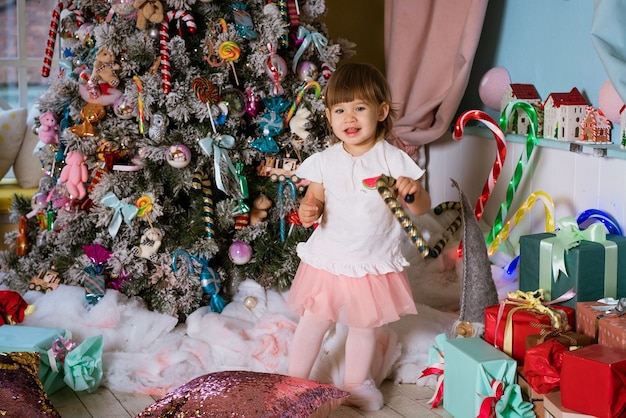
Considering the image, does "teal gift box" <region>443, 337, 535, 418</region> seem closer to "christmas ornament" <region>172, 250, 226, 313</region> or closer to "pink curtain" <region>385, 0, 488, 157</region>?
"christmas ornament" <region>172, 250, 226, 313</region>

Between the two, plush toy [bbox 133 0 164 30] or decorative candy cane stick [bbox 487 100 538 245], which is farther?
decorative candy cane stick [bbox 487 100 538 245]

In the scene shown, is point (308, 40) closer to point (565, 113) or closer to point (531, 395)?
point (565, 113)

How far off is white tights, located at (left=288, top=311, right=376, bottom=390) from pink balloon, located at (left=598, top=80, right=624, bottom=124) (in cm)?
92

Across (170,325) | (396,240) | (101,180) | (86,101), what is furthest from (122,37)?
(396,240)

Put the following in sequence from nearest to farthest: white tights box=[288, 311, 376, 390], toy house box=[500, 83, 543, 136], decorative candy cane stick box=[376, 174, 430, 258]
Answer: decorative candy cane stick box=[376, 174, 430, 258] < white tights box=[288, 311, 376, 390] < toy house box=[500, 83, 543, 136]

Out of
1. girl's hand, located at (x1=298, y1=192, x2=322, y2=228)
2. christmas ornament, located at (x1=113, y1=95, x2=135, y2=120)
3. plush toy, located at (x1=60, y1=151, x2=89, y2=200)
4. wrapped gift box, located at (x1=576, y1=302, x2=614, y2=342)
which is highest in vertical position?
christmas ornament, located at (x1=113, y1=95, x2=135, y2=120)

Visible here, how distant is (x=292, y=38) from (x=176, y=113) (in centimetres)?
48

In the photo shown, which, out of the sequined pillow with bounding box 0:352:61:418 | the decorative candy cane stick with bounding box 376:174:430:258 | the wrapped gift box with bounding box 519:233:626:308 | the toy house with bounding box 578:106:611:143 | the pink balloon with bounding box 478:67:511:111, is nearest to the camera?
the sequined pillow with bounding box 0:352:61:418

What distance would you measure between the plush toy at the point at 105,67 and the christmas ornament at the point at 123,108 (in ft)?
0.20

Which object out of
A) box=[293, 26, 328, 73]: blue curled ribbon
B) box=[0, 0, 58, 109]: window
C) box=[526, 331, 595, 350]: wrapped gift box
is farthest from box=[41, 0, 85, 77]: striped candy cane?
box=[526, 331, 595, 350]: wrapped gift box

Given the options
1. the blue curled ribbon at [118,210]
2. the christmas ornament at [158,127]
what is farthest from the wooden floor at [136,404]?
the christmas ornament at [158,127]

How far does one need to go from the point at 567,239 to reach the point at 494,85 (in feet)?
3.38

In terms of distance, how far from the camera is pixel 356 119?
2.18 meters

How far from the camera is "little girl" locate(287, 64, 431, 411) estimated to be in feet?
7.20
